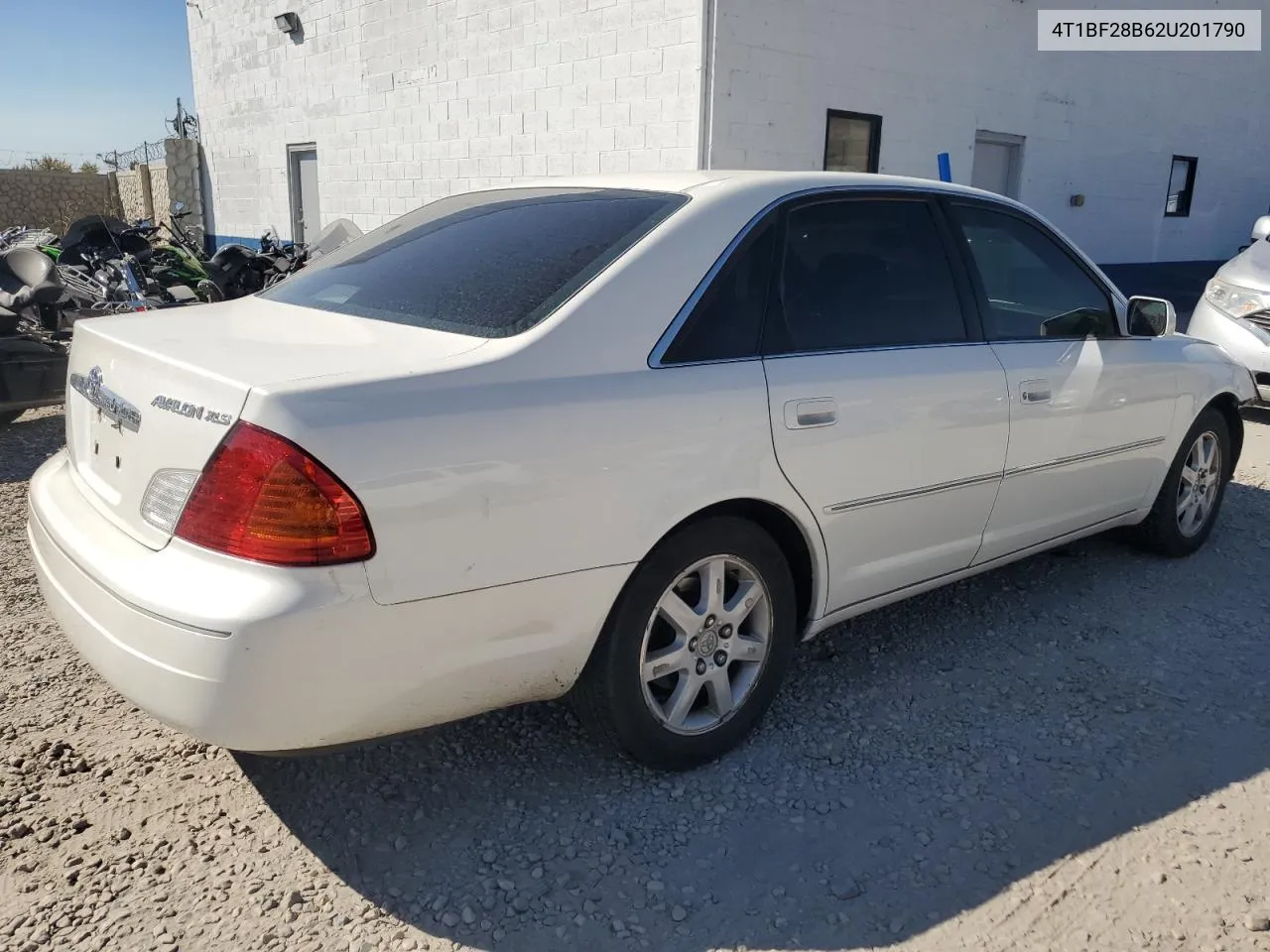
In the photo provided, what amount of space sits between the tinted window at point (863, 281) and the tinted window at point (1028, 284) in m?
0.22

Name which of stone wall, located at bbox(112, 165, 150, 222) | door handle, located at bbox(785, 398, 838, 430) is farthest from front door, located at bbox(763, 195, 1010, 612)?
stone wall, located at bbox(112, 165, 150, 222)

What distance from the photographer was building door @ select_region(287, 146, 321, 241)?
46.7 ft

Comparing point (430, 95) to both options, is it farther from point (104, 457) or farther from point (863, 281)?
point (104, 457)

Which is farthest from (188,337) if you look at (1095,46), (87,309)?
(1095,46)

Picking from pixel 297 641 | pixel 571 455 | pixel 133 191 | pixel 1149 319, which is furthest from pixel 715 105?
pixel 133 191

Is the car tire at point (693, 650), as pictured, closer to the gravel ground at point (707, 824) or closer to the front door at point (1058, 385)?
the gravel ground at point (707, 824)

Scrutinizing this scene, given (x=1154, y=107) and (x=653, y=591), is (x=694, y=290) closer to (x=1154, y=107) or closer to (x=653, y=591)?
(x=653, y=591)

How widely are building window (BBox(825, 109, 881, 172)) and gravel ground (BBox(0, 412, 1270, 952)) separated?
22.7 ft

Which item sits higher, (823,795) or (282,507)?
(282,507)

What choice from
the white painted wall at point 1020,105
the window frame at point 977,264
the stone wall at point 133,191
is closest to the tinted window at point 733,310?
the window frame at point 977,264

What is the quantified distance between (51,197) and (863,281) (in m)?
25.5

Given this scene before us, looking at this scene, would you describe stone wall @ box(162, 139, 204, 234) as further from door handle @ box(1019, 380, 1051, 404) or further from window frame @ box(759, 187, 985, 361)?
door handle @ box(1019, 380, 1051, 404)

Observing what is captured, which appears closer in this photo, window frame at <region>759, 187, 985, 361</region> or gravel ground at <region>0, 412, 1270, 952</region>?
gravel ground at <region>0, 412, 1270, 952</region>

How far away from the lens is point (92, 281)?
9180mm
